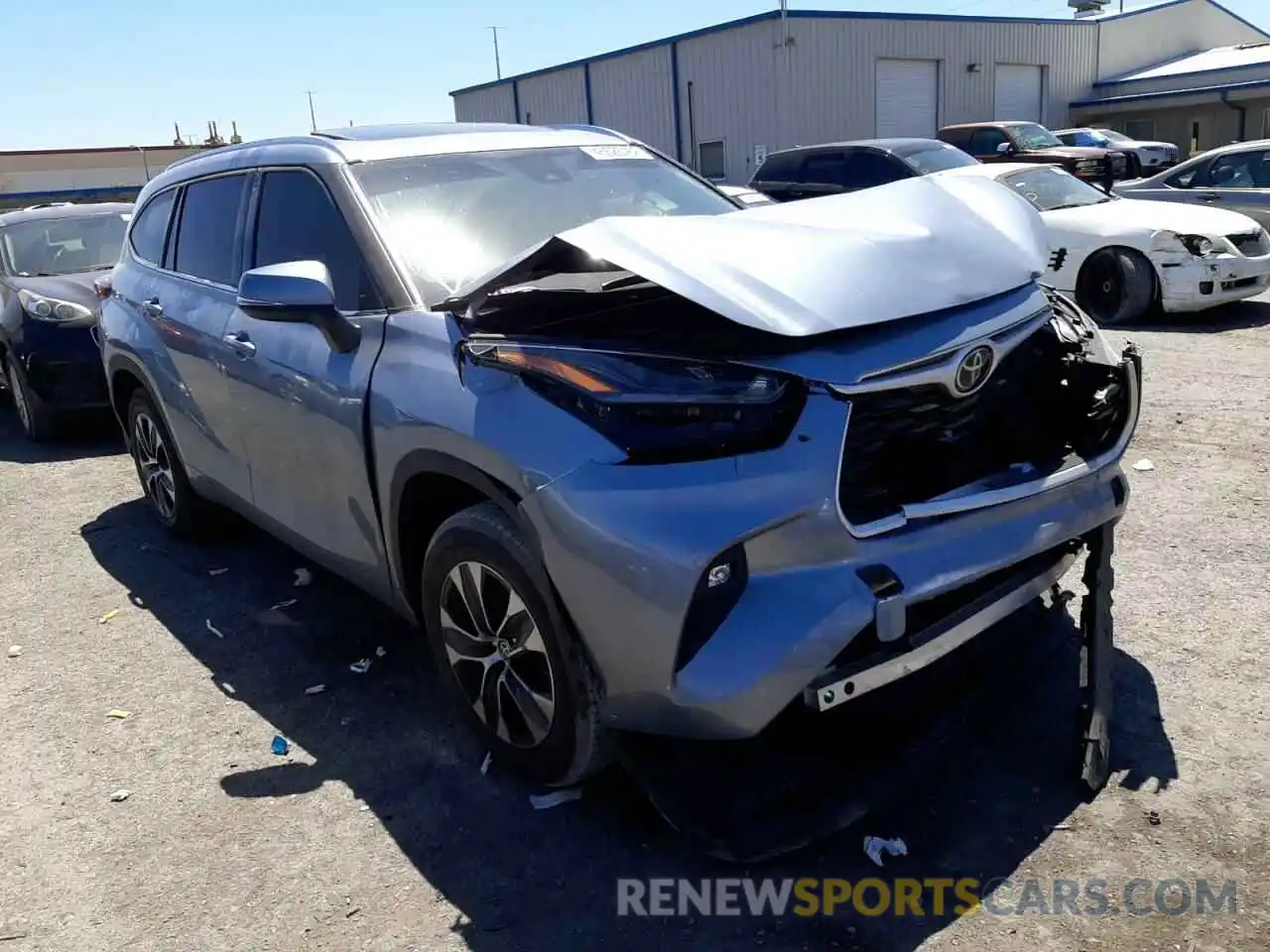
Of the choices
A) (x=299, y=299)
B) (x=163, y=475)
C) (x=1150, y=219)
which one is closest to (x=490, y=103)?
(x=1150, y=219)

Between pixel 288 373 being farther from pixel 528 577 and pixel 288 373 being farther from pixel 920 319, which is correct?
pixel 920 319

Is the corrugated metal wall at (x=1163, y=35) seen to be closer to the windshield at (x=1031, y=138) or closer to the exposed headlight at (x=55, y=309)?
the windshield at (x=1031, y=138)

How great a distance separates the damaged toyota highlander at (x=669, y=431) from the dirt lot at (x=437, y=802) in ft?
0.93

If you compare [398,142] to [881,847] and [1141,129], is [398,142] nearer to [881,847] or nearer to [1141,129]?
[881,847]

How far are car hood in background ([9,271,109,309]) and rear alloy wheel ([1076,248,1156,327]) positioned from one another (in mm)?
8565

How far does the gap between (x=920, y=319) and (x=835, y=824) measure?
130cm

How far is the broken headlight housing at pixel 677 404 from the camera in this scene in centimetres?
248

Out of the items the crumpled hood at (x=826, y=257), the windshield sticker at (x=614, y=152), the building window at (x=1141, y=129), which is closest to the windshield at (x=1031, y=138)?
the building window at (x=1141, y=129)

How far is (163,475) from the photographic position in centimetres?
548

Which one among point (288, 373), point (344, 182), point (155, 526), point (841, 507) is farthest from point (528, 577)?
point (155, 526)

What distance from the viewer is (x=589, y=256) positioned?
2.74m

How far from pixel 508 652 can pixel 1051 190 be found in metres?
9.59

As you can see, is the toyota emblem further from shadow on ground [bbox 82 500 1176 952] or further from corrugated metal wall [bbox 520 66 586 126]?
corrugated metal wall [bbox 520 66 586 126]

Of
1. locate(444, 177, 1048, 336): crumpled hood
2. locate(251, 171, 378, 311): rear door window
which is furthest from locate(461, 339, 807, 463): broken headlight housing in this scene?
locate(251, 171, 378, 311): rear door window
